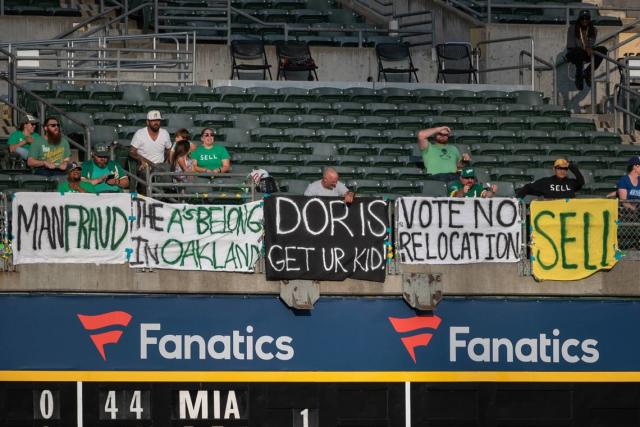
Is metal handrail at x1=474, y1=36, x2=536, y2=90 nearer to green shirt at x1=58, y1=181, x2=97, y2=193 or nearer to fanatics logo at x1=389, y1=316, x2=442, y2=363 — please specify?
fanatics logo at x1=389, y1=316, x2=442, y2=363

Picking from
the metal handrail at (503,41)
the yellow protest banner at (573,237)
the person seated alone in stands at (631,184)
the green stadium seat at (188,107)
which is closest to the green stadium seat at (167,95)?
the green stadium seat at (188,107)

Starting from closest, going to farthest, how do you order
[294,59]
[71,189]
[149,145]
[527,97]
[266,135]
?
[71,189] < [149,145] < [266,135] < [527,97] < [294,59]

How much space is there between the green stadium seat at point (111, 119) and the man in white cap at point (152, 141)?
5.50 feet

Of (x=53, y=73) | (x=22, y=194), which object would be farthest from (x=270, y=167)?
(x=53, y=73)

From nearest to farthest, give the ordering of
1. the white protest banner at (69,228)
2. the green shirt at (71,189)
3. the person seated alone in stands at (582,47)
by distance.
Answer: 1. the white protest banner at (69,228)
2. the green shirt at (71,189)
3. the person seated alone in stands at (582,47)

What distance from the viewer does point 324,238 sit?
20.4 m

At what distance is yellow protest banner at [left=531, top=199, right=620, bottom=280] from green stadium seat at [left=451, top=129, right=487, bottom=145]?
4.09 meters

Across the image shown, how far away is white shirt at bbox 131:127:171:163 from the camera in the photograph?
872 inches

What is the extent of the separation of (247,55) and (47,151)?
6.71 meters

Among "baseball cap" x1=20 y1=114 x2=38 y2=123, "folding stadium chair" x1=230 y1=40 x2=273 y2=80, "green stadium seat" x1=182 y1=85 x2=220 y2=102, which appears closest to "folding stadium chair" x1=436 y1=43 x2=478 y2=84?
"folding stadium chair" x1=230 y1=40 x2=273 y2=80

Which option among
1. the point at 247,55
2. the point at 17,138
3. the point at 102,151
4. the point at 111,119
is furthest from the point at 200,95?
the point at 102,151

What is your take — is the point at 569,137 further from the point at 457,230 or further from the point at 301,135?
the point at 457,230

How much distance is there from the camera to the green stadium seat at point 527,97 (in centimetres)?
2680

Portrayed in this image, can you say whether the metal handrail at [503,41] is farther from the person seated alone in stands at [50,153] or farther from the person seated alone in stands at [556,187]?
the person seated alone in stands at [50,153]
